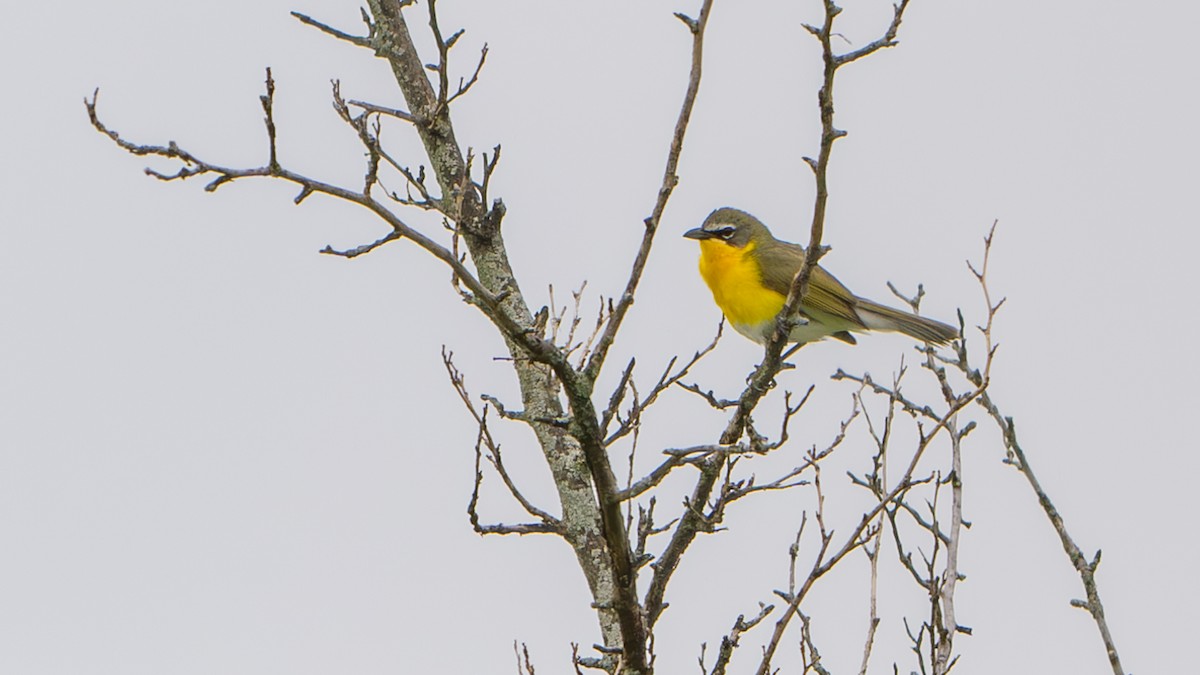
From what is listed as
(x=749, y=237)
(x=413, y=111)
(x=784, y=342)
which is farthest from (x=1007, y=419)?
(x=749, y=237)

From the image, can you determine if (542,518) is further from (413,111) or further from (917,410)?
(413,111)

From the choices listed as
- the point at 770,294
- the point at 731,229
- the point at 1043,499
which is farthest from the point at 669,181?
the point at 731,229

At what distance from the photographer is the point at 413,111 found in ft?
25.6

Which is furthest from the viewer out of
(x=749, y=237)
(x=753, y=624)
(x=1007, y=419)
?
(x=749, y=237)

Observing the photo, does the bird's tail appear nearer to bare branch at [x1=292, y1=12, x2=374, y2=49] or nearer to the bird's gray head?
the bird's gray head

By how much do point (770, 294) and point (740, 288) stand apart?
25 cm

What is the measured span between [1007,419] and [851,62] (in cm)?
236

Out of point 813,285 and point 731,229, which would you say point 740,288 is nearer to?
point 813,285

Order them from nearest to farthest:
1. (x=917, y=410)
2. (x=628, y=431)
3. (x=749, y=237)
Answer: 1. (x=628, y=431)
2. (x=917, y=410)
3. (x=749, y=237)

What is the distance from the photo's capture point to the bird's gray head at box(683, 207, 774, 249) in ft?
37.2

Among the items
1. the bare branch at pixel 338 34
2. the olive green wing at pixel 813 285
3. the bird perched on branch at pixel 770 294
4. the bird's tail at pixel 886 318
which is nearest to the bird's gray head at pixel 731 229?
the bird perched on branch at pixel 770 294

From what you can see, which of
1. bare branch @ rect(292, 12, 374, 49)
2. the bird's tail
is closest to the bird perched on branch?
the bird's tail

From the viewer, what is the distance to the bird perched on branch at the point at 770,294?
10555 millimetres

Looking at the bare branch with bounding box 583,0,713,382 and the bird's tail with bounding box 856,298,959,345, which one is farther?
the bird's tail with bounding box 856,298,959,345
